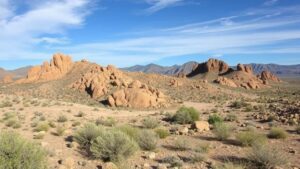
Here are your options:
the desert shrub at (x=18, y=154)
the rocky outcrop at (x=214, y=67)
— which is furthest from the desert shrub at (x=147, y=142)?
the rocky outcrop at (x=214, y=67)

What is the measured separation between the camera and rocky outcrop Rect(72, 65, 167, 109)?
42.5m

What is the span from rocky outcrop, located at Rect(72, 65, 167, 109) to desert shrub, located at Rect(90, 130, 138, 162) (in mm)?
29524

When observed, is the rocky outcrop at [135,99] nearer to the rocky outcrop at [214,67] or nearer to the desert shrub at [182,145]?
the desert shrub at [182,145]

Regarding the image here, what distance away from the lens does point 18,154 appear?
838 centimetres

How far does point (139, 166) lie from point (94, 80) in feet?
147

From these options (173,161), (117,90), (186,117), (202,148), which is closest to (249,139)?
(202,148)

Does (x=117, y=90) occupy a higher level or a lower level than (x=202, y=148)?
higher

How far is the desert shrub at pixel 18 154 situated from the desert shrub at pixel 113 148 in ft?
9.52

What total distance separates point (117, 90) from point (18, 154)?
40.2m

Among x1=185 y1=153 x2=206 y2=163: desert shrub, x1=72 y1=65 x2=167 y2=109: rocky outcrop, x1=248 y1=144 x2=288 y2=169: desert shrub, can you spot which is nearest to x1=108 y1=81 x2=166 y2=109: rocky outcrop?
x1=72 y1=65 x2=167 y2=109: rocky outcrop

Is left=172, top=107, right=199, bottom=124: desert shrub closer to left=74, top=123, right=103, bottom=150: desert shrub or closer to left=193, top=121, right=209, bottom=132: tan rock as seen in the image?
left=193, top=121, right=209, bottom=132: tan rock

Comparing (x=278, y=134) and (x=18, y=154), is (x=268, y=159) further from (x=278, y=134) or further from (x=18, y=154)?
(x=18, y=154)

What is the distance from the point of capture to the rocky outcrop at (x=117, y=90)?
140ft

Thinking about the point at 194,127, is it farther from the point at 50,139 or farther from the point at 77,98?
the point at 77,98
